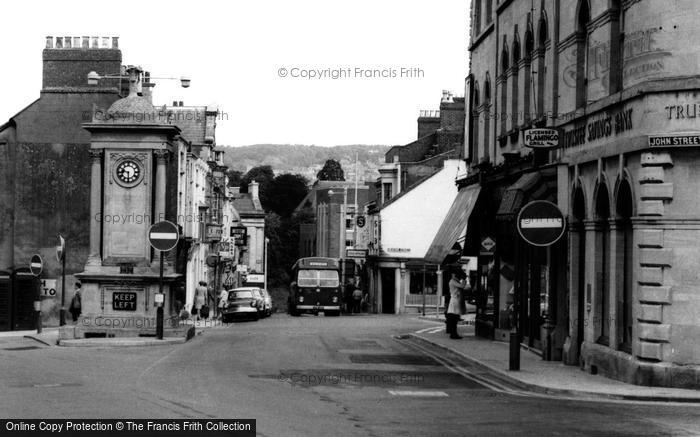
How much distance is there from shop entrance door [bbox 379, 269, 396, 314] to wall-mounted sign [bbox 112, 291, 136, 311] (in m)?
43.5

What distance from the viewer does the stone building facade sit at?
1828 cm

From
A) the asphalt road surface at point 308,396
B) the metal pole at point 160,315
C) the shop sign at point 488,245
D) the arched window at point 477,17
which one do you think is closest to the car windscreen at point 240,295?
the arched window at point 477,17

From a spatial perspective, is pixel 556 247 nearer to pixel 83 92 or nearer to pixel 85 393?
pixel 85 393

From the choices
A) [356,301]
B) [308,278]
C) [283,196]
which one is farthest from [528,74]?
[283,196]

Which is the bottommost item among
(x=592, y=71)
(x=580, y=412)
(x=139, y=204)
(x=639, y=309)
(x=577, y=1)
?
(x=580, y=412)

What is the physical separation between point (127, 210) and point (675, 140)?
1807 centimetres

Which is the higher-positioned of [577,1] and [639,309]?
[577,1]

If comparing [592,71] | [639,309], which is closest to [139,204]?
[592,71]

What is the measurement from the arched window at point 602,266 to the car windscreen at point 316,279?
40668mm

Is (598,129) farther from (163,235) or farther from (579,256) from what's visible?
(163,235)

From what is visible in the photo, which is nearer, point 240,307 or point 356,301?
point 240,307

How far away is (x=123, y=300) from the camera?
31.6 metres

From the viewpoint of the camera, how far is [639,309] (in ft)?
61.1

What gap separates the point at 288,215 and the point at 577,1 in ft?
465
